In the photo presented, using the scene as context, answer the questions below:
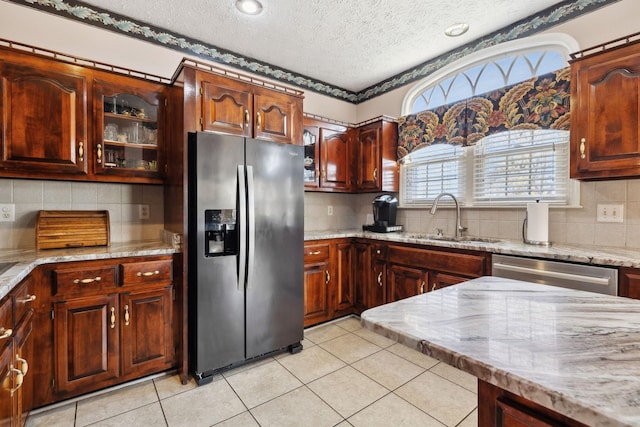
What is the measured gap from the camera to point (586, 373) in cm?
53

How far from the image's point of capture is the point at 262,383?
6.81 feet

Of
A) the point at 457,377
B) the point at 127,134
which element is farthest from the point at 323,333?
the point at 127,134

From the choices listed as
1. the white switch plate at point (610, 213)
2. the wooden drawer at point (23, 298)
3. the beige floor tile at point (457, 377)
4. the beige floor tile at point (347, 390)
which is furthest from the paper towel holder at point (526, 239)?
the wooden drawer at point (23, 298)

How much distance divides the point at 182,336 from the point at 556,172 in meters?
3.10

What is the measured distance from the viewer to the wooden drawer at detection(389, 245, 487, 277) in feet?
7.45

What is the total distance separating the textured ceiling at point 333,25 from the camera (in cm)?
231

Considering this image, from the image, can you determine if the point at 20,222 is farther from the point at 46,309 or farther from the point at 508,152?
the point at 508,152

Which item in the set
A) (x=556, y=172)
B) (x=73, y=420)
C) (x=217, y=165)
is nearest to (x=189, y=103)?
(x=217, y=165)

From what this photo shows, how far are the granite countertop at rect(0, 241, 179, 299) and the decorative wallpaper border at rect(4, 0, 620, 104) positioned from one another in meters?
1.77

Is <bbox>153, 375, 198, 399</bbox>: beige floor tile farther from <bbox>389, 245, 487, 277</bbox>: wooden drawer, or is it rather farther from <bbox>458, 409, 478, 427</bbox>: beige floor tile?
<bbox>389, 245, 487, 277</bbox>: wooden drawer

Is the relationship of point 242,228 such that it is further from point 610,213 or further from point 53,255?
point 610,213

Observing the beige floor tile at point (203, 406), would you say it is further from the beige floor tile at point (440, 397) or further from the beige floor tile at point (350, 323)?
the beige floor tile at point (350, 323)

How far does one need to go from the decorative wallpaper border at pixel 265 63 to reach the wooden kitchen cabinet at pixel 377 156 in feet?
1.93

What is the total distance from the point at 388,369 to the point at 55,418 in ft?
6.89
